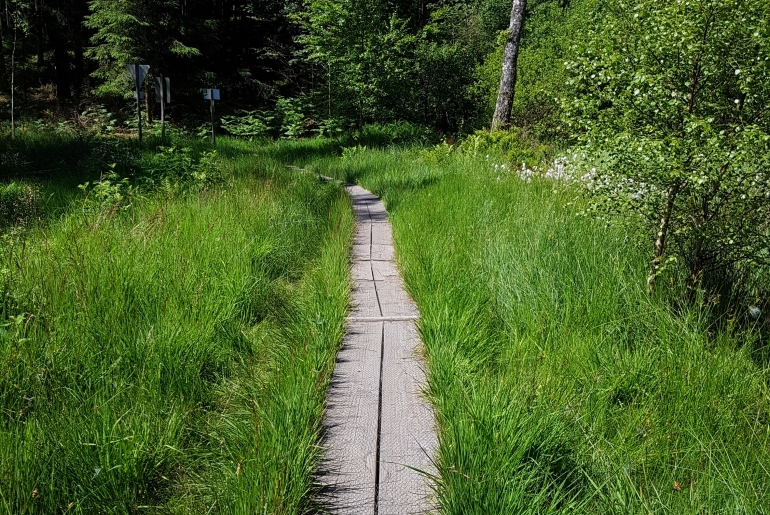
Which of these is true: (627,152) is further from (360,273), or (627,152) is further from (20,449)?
(20,449)

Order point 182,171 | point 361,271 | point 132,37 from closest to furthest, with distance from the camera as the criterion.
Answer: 1. point 361,271
2. point 182,171
3. point 132,37

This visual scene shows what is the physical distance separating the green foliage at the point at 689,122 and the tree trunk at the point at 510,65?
8389 mm

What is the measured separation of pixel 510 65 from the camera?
11688mm

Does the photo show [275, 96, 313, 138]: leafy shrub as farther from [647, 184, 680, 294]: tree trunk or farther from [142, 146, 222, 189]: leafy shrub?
[647, 184, 680, 294]: tree trunk

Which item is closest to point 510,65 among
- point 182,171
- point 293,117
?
point 182,171

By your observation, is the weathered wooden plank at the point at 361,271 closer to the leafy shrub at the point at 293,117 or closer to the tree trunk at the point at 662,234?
the tree trunk at the point at 662,234

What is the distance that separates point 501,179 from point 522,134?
7.13 meters

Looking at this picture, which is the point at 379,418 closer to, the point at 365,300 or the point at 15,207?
the point at 365,300

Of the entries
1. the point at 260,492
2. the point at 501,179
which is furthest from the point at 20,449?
the point at 501,179

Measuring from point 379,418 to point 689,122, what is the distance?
90.8 inches

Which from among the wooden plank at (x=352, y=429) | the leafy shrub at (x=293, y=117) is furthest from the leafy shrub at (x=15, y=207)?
the leafy shrub at (x=293, y=117)

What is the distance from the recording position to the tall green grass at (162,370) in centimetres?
185

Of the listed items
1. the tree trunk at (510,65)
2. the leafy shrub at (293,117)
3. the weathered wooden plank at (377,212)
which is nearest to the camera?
the weathered wooden plank at (377,212)

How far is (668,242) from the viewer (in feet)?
12.7
